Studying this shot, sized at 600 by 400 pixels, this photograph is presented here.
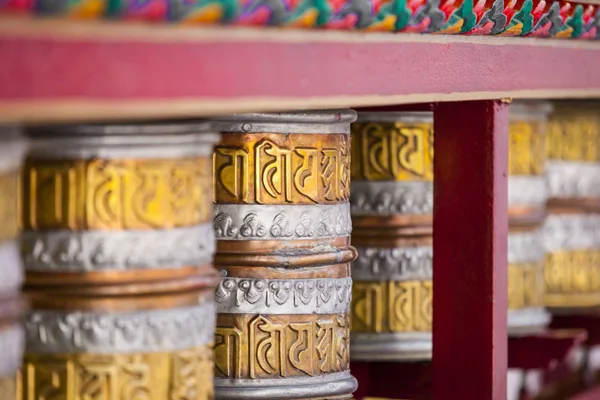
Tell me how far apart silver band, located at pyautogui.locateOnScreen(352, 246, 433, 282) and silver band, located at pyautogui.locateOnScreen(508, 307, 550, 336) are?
1.19 ft

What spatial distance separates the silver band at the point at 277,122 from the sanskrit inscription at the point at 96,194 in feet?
1.01

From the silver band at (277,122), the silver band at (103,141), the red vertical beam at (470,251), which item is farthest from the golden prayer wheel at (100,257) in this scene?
the red vertical beam at (470,251)

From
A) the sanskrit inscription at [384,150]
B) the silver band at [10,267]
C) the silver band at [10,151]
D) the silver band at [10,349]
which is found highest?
the sanskrit inscription at [384,150]

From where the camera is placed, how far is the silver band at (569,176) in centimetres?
303

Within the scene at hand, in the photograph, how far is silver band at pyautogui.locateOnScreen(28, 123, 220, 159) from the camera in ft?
4.64

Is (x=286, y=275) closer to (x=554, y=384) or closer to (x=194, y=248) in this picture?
(x=194, y=248)

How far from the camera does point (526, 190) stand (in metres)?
2.67

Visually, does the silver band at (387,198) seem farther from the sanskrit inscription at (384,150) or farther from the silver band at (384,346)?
the silver band at (384,346)

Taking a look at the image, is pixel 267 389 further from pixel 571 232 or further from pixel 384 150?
pixel 571 232

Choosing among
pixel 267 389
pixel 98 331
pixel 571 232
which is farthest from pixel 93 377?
pixel 571 232

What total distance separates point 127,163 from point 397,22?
0.40 metres

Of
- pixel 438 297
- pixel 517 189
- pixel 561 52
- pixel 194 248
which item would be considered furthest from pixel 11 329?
pixel 517 189

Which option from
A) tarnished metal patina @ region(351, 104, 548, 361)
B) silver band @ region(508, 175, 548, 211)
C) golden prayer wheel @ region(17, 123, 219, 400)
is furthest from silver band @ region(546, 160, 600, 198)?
golden prayer wheel @ region(17, 123, 219, 400)

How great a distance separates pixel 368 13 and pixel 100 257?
1.29 ft
